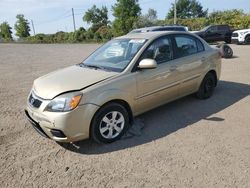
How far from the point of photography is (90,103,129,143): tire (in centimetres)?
388

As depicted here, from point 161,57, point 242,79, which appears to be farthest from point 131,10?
point 161,57

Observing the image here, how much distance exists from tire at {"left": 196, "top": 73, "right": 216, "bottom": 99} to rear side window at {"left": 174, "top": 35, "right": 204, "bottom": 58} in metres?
0.65

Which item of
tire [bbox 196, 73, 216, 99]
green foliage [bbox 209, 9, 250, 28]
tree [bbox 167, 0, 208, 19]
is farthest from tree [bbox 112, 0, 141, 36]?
tree [bbox 167, 0, 208, 19]

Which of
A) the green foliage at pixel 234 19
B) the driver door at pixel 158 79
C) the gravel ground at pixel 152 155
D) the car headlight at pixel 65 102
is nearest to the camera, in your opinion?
the gravel ground at pixel 152 155

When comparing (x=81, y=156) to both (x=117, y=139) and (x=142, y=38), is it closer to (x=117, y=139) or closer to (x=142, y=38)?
(x=117, y=139)

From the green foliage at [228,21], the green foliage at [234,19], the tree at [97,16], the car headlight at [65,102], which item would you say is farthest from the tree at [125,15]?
the car headlight at [65,102]

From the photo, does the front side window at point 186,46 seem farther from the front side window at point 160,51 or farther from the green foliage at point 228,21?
the green foliage at point 228,21

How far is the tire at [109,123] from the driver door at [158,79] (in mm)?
372

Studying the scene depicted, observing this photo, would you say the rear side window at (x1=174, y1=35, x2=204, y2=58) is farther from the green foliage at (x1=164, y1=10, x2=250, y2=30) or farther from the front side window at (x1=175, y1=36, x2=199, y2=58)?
the green foliage at (x1=164, y1=10, x2=250, y2=30)

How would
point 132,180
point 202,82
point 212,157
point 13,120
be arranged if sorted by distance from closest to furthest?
point 132,180 < point 212,157 < point 13,120 < point 202,82

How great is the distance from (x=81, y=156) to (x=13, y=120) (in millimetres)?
2169

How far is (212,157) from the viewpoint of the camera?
353cm

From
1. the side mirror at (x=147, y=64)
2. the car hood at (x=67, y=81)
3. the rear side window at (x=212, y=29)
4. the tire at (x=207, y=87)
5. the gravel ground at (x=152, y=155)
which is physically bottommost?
the gravel ground at (x=152, y=155)

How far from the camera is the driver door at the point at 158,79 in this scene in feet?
14.4
